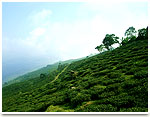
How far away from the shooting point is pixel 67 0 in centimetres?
968

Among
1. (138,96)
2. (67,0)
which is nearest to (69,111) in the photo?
(138,96)

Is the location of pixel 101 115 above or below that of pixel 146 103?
below

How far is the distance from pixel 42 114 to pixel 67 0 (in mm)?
9076

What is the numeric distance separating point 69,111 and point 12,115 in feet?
14.4

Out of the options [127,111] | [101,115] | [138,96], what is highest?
[138,96]

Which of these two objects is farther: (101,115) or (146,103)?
(101,115)

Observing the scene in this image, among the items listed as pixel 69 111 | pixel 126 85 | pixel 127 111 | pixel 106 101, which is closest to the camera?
pixel 127 111

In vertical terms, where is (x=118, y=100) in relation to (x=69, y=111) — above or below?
above

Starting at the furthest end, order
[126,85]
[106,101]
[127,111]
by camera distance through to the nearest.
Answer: [126,85], [106,101], [127,111]

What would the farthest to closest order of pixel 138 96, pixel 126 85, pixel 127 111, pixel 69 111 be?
pixel 126 85 < pixel 69 111 < pixel 138 96 < pixel 127 111

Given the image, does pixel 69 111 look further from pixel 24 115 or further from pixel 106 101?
pixel 24 115

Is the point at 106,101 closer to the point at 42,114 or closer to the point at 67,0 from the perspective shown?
the point at 42,114

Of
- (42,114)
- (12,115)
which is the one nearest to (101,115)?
(42,114)

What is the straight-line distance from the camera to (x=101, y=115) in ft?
21.6
